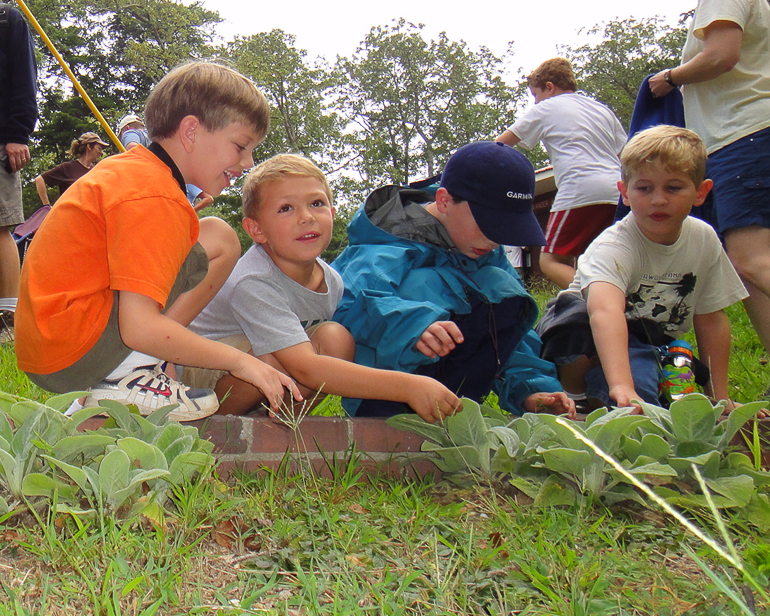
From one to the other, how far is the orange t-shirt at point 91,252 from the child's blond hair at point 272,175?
427 millimetres

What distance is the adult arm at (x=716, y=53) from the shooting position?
9.91 ft

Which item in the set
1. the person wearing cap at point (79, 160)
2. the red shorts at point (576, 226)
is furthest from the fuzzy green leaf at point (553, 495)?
the person wearing cap at point (79, 160)

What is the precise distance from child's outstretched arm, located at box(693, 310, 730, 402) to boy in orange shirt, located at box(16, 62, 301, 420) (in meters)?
1.80

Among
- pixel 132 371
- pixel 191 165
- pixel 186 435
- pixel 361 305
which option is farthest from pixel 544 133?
pixel 186 435

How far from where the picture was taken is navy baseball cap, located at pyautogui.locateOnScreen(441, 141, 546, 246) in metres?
2.60

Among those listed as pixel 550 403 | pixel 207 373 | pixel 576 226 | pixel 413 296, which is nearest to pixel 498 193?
pixel 413 296

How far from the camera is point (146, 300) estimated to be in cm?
198

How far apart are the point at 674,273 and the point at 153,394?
80.4 inches

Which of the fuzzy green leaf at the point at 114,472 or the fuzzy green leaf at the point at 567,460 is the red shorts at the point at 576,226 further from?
the fuzzy green leaf at the point at 114,472

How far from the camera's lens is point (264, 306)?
2355 mm

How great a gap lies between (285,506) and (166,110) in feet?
4.47

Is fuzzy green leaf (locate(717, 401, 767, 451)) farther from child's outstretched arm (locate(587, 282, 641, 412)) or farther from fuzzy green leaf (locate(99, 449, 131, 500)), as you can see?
fuzzy green leaf (locate(99, 449, 131, 500))

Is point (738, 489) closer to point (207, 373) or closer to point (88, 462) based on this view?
point (88, 462)

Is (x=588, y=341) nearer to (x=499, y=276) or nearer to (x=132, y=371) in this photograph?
(x=499, y=276)
